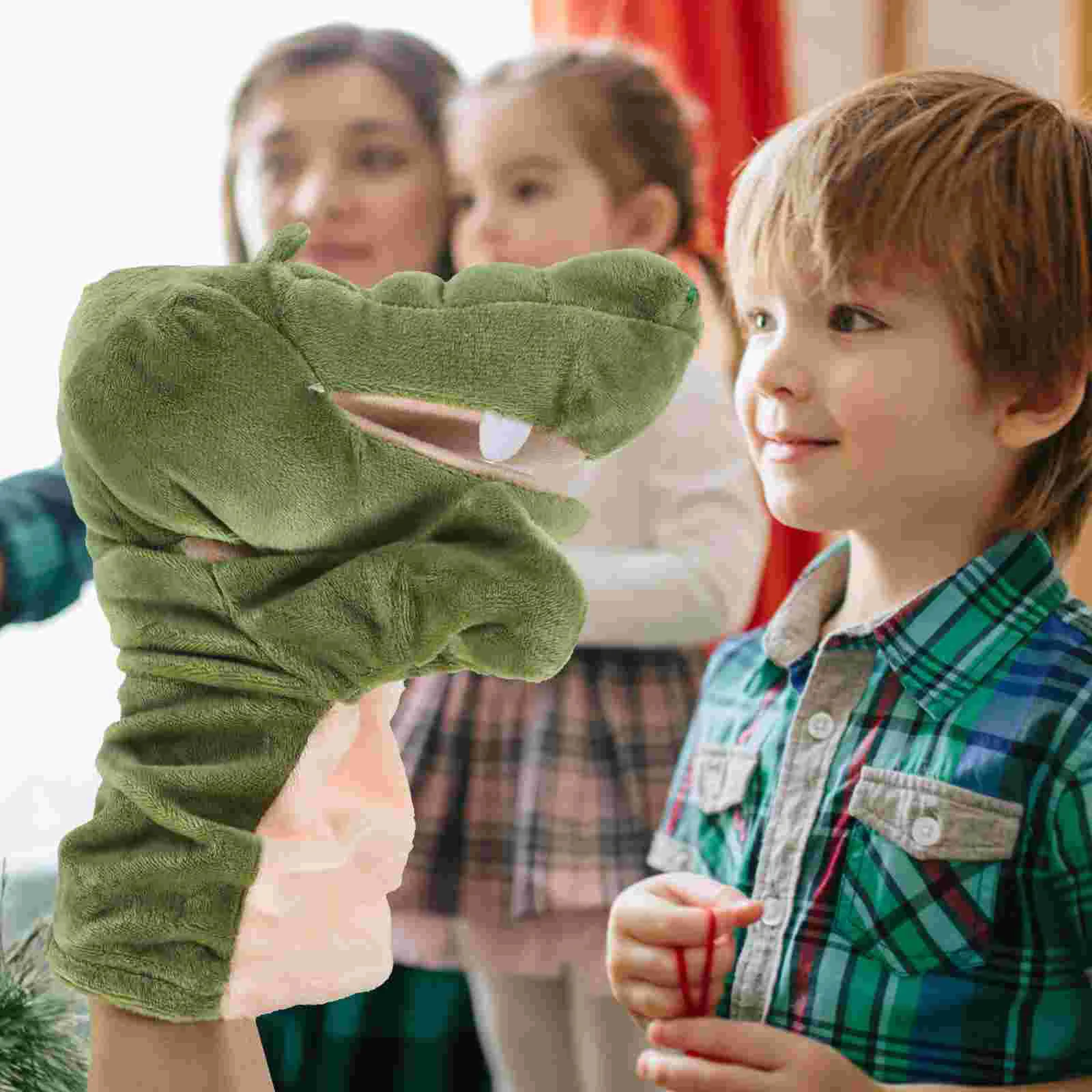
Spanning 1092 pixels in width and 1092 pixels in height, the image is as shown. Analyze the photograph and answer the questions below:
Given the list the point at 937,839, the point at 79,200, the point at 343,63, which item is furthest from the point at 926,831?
the point at 79,200

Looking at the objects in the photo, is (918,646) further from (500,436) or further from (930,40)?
(930,40)

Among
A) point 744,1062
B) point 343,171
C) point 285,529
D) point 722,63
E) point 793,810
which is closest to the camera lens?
point 285,529

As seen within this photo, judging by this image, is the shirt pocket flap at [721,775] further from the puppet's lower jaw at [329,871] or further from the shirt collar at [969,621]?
the puppet's lower jaw at [329,871]

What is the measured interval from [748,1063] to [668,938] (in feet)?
0.23

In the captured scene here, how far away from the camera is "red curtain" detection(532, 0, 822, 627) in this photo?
164cm

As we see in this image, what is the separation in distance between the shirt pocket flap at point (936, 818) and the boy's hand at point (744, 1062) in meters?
0.11

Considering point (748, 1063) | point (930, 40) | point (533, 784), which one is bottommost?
point (533, 784)

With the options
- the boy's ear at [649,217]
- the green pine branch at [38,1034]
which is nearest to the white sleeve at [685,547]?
the boy's ear at [649,217]

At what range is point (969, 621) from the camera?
717 mm

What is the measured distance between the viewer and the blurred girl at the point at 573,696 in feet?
Answer: 3.76

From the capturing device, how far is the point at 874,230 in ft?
2.27

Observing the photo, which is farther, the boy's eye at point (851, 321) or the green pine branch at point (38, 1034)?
the boy's eye at point (851, 321)

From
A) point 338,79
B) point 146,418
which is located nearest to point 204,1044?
point 146,418

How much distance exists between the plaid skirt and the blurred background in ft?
1.13
